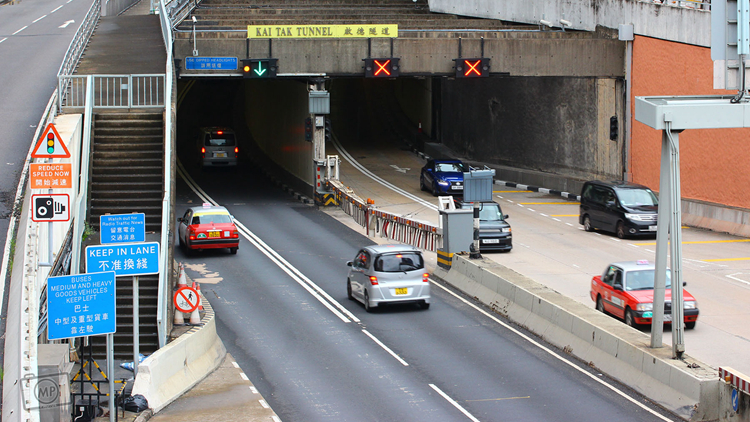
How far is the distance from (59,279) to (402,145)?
141 ft

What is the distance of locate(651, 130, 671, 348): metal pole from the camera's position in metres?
14.8

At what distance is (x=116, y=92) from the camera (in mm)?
27297

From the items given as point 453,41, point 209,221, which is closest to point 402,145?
point 453,41

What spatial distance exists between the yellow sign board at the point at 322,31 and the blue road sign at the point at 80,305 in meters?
24.6

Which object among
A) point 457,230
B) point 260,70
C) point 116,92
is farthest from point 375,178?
point 457,230

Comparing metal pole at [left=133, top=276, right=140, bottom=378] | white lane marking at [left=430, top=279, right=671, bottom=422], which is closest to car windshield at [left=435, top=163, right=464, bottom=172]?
white lane marking at [left=430, top=279, right=671, bottom=422]

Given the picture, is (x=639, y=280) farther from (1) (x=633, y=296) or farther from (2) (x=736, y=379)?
(2) (x=736, y=379)

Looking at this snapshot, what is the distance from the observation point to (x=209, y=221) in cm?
2762

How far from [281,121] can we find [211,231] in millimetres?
18946

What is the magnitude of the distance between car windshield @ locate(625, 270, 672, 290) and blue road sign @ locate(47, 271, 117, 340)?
37.4 ft

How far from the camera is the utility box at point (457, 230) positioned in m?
24.4

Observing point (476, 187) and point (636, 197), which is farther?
point (636, 197)

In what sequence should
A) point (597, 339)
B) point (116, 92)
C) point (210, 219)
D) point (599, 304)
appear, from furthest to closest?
point (210, 219) → point (116, 92) → point (599, 304) → point (597, 339)

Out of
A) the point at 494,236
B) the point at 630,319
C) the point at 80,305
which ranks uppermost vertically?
the point at 80,305
